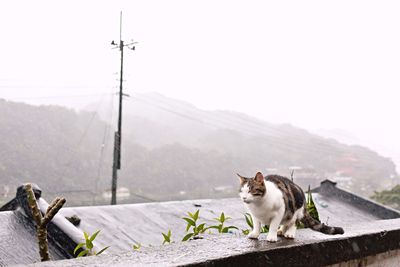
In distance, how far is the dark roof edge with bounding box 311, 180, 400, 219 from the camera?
6941mm

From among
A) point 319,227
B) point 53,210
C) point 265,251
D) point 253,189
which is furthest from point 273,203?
point 53,210

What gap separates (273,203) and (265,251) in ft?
1.06

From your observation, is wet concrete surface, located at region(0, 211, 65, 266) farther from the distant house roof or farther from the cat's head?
the cat's head

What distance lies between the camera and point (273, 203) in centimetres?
221

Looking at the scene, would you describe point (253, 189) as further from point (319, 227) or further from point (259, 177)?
point (319, 227)

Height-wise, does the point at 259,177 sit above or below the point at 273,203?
above

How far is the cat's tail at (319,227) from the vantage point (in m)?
2.54

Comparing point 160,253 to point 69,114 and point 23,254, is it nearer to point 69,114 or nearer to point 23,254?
point 23,254

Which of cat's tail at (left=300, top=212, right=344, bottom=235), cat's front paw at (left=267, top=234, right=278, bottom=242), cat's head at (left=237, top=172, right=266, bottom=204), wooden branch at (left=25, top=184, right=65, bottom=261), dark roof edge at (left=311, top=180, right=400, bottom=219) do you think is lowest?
dark roof edge at (left=311, top=180, right=400, bottom=219)

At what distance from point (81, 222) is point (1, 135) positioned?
845 inches

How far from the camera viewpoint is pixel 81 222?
4117 millimetres

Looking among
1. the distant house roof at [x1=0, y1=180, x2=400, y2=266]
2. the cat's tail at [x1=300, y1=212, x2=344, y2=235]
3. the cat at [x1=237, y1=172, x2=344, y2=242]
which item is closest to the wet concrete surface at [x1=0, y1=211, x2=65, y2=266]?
the distant house roof at [x1=0, y1=180, x2=400, y2=266]

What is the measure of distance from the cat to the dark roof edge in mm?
4913

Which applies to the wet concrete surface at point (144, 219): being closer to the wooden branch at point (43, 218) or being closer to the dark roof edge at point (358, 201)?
the dark roof edge at point (358, 201)
